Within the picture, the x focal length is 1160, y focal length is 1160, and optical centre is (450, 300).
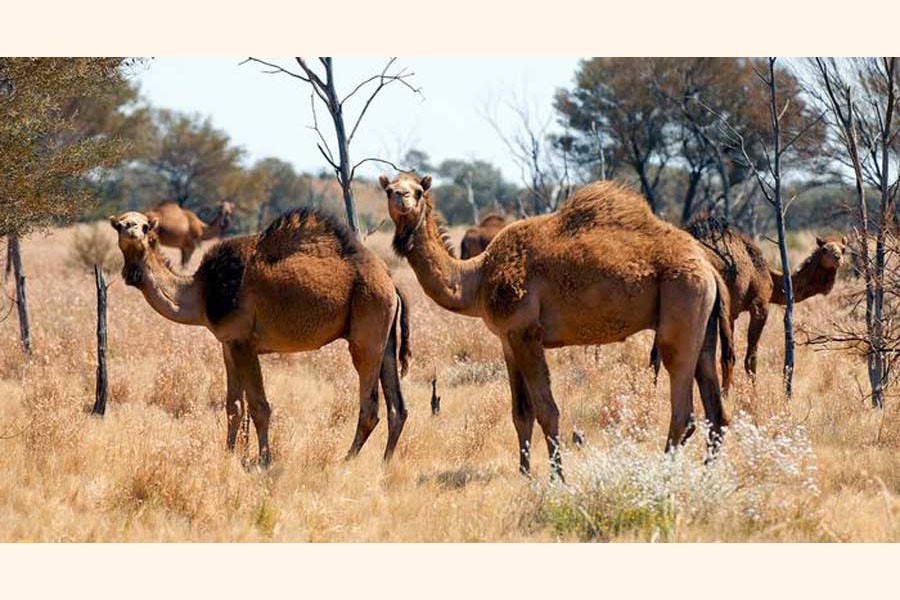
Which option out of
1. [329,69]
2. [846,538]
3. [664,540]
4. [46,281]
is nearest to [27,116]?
[329,69]

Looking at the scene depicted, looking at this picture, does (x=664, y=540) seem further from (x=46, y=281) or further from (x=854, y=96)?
(x=46, y=281)

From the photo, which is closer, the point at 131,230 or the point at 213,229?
the point at 131,230

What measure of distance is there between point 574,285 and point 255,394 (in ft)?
9.45

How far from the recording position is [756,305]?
537 inches

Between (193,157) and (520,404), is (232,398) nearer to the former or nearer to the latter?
(520,404)

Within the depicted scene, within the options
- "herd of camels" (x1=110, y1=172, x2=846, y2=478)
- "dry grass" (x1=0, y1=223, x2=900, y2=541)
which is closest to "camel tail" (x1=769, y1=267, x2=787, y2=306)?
"dry grass" (x1=0, y1=223, x2=900, y2=541)

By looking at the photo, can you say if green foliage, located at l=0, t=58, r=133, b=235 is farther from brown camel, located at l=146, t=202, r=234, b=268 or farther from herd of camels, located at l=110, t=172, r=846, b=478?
brown camel, located at l=146, t=202, r=234, b=268

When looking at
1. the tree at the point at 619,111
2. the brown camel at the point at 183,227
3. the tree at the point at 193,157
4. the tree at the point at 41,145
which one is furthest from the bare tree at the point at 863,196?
the tree at the point at 193,157

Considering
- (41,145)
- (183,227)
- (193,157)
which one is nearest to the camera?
(41,145)

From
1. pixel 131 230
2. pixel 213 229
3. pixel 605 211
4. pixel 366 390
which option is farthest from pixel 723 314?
pixel 213 229

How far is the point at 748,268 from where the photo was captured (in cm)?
1344

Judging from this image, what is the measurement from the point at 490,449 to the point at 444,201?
166ft

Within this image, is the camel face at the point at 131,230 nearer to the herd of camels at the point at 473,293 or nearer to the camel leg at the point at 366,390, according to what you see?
the herd of camels at the point at 473,293

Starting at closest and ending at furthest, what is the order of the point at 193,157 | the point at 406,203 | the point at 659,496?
the point at 659,496
the point at 406,203
the point at 193,157
